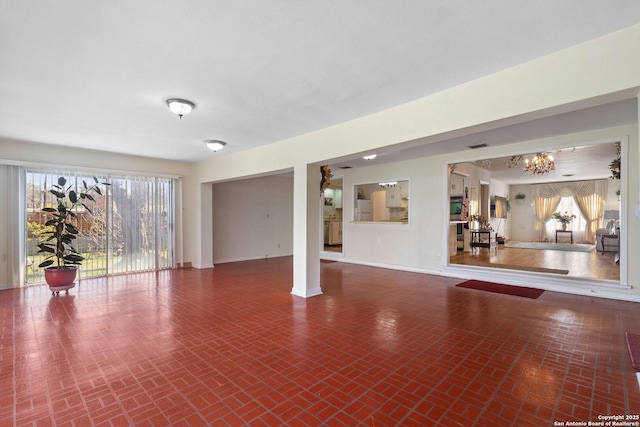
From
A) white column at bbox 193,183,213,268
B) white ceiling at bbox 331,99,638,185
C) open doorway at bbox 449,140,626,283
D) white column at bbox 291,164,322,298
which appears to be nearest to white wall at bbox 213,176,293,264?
white column at bbox 193,183,213,268

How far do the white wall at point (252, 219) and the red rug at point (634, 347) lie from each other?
25.8 ft

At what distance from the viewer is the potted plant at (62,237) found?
5.00 m

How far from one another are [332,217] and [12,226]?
861 cm

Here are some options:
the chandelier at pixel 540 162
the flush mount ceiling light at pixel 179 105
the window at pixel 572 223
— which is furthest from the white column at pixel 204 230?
the window at pixel 572 223

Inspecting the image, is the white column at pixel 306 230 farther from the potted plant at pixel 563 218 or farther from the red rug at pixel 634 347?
the potted plant at pixel 563 218

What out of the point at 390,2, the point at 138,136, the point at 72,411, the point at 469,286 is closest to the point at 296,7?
the point at 390,2

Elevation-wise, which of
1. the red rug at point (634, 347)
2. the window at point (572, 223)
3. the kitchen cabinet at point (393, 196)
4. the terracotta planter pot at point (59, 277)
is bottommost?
the red rug at point (634, 347)

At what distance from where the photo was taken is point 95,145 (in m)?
5.69

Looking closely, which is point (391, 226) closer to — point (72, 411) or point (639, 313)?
point (639, 313)

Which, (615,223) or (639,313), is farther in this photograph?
(615,223)

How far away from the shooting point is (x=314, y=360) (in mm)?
2703

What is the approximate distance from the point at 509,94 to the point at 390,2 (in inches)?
59.4

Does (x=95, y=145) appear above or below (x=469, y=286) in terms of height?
above

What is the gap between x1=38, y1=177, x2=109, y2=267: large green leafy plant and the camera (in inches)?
207
